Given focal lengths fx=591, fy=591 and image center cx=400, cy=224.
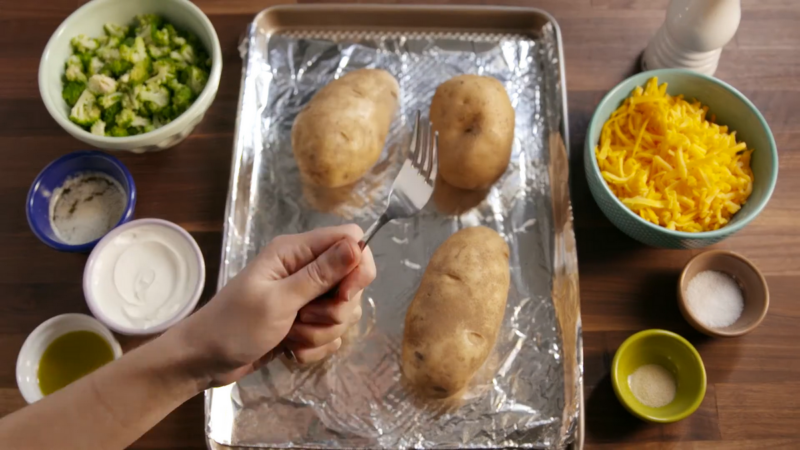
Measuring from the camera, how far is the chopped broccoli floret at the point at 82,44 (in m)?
1.25

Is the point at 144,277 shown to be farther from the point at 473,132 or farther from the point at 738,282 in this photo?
the point at 738,282

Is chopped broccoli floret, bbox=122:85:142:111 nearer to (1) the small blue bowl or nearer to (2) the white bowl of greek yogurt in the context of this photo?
(1) the small blue bowl

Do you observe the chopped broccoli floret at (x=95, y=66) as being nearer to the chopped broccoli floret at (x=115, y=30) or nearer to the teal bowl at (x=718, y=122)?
the chopped broccoli floret at (x=115, y=30)

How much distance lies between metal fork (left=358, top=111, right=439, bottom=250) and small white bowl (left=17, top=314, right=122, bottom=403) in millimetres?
537

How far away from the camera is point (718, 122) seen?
125 cm

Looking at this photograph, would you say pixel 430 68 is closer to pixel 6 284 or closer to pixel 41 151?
pixel 41 151

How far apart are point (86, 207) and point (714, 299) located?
4.22 ft

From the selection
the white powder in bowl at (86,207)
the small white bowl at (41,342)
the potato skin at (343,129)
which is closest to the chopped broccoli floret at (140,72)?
the white powder in bowl at (86,207)

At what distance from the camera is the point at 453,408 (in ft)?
3.72

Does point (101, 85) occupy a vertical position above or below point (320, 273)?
above

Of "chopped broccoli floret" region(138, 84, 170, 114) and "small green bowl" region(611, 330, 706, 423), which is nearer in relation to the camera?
"small green bowl" region(611, 330, 706, 423)

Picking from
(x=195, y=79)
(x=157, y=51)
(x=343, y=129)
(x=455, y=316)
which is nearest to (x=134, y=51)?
(x=157, y=51)

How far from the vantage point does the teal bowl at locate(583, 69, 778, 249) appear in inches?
43.3

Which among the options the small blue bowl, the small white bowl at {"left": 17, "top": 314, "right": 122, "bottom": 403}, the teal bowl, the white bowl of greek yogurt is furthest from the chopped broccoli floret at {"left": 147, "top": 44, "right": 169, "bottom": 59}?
the teal bowl
